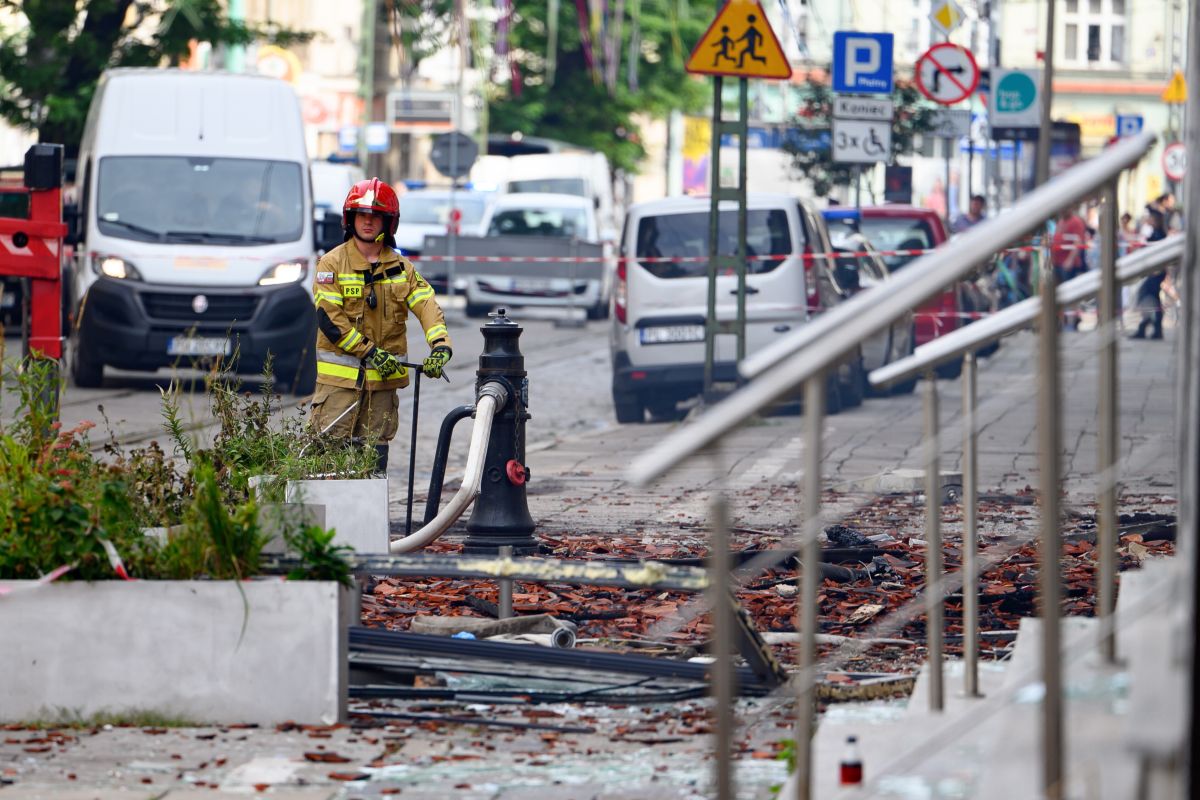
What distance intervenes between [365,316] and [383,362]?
0.30 m

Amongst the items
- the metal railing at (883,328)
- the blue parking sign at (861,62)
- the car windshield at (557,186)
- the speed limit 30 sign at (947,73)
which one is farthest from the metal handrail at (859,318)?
the car windshield at (557,186)

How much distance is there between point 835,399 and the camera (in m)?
17.2

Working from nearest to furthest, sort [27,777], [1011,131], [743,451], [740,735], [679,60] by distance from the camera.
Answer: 1. [27,777]
2. [740,735]
3. [743,451]
4. [1011,131]
5. [679,60]

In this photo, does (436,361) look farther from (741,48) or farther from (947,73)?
(947,73)

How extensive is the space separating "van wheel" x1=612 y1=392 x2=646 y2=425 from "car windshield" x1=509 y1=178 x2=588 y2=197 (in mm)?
26976

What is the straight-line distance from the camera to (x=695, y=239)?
18.7 metres

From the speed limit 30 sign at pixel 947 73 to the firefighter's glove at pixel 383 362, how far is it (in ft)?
50.3

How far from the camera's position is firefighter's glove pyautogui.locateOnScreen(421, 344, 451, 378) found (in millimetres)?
8945

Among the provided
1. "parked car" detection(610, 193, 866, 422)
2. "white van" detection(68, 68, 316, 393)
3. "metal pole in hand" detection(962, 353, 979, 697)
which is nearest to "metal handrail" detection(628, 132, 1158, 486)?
"metal pole in hand" detection(962, 353, 979, 697)

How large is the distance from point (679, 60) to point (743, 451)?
41914mm

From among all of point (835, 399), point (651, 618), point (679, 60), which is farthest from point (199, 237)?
point (679, 60)

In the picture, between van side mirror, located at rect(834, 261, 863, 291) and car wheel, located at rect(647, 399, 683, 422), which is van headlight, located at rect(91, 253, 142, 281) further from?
van side mirror, located at rect(834, 261, 863, 291)

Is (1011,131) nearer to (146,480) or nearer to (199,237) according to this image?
(199,237)

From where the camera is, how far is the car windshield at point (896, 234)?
23.6 meters
